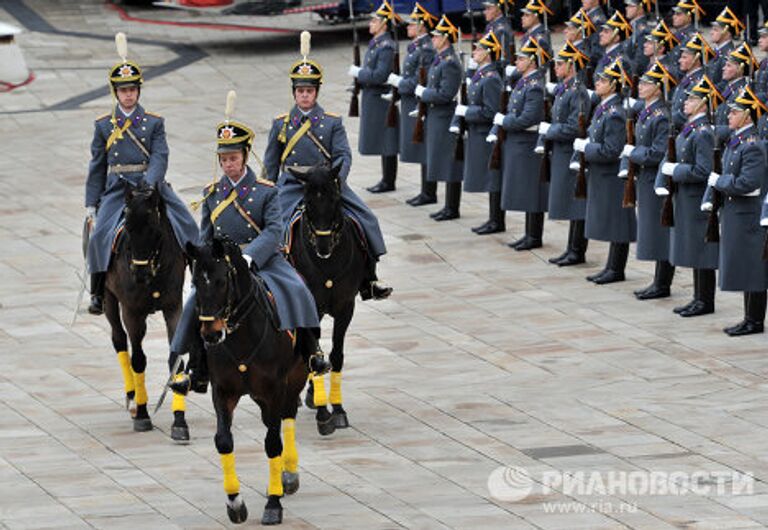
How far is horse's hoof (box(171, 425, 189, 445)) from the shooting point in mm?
18656

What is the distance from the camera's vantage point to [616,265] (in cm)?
2420

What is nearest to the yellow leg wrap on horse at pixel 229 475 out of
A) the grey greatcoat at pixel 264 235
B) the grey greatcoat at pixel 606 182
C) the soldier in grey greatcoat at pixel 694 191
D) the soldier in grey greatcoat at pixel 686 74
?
the grey greatcoat at pixel 264 235

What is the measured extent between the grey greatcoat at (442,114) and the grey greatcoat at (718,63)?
3.04 m

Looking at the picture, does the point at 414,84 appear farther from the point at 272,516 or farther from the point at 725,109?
the point at 272,516

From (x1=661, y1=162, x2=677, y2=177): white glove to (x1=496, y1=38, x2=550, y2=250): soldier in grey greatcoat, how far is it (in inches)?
125

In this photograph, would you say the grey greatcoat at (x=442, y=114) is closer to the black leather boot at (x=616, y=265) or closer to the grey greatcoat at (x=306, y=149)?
the black leather boot at (x=616, y=265)

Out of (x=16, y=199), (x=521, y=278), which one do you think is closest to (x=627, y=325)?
(x=521, y=278)

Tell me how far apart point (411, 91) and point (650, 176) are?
526cm

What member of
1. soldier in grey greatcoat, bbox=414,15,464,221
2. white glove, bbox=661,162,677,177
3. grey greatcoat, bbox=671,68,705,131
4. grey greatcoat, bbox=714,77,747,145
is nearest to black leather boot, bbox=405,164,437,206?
soldier in grey greatcoat, bbox=414,15,464,221

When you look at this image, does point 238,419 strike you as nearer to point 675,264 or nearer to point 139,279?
point 139,279

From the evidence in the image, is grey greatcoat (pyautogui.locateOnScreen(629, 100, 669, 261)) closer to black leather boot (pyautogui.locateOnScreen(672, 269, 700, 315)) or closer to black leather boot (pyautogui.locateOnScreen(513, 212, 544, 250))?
black leather boot (pyautogui.locateOnScreen(672, 269, 700, 315))

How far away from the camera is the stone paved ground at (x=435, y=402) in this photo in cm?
1652

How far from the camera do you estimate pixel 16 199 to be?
28766 mm

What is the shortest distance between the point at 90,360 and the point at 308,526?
19.1 ft
